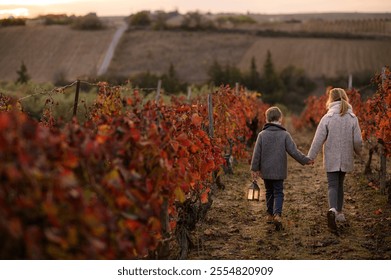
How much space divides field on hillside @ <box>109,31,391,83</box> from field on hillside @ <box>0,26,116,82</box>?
1992 millimetres

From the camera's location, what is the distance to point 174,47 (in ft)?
163

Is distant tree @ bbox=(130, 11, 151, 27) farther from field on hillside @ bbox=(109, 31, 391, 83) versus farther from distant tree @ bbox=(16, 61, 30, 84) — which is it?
distant tree @ bbox=(16, 61, 30, 84)

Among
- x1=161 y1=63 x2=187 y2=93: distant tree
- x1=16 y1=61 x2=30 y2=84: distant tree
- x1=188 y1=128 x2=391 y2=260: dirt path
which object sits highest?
x1=161 y1=63 x2=187 y2=93: distant tree

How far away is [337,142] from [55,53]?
31.0 m

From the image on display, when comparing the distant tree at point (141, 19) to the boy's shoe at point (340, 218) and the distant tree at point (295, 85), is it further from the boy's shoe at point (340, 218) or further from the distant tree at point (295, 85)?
the boy's shoe at point (340, 218)

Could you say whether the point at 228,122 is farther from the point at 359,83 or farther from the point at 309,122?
the point at 359,83

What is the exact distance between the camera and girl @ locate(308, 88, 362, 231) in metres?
6.25

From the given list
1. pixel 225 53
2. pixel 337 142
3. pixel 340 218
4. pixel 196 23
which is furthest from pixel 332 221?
pixel 196 23

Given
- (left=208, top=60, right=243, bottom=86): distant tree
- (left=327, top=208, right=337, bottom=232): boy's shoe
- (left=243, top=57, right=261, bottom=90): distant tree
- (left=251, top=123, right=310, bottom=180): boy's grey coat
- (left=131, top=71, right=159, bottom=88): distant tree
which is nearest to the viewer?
(left=327, top=208, right=337, bottom=232): boy's shoe

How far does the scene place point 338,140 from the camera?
6.29 meters

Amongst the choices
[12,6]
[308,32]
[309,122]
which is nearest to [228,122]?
[12,6]

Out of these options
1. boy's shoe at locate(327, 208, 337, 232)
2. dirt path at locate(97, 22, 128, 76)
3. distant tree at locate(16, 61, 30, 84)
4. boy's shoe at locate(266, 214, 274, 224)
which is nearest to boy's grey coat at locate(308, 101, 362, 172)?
boy's shoe at locate(327, 208, 337, 232)

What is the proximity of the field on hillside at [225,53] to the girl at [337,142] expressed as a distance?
30.9 metres

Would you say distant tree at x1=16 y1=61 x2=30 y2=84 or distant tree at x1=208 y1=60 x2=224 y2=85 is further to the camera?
distant tree at x1=208 y1=60 x2=224 y2=85
